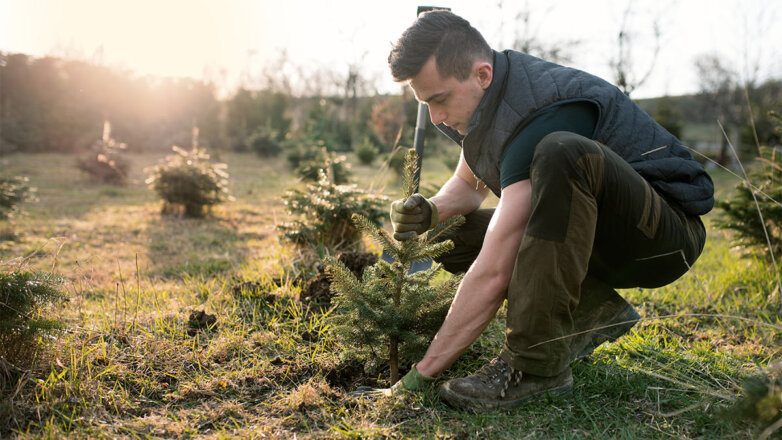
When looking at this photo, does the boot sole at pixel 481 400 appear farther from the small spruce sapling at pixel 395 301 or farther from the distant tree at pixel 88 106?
the distant tree at pixel 88 106

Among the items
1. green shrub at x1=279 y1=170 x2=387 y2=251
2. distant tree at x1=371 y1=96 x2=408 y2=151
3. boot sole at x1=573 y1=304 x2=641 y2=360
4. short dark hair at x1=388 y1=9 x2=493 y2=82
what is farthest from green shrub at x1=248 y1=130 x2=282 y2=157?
boot sole at x1=573 y1=304 x2=641 y2=360

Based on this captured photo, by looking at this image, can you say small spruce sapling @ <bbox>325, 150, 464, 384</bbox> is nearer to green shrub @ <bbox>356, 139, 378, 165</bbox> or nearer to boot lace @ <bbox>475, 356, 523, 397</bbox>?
boot lace @ <bbox>475, 356, 523, 397</bbox>

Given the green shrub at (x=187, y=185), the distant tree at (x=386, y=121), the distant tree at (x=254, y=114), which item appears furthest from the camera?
the distant tree at (x=254, y=114)

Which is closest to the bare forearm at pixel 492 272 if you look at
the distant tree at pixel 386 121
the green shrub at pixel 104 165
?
the green shrub at pixel 104 165

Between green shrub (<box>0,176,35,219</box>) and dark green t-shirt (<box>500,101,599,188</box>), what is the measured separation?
570 centimetres

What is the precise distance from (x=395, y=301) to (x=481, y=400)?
0.52 m

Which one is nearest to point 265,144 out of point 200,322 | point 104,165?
point 104,165

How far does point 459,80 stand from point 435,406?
127 cm

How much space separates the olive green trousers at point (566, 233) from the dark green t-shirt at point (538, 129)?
0.28 feet

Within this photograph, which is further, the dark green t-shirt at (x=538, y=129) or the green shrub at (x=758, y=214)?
the green shrub at (x=758, y=214)

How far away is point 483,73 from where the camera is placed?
204 cm

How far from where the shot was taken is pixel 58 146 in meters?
13.5

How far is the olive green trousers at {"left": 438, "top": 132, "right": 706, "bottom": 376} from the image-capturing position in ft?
5.66

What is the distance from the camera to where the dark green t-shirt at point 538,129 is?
188 centimetres
